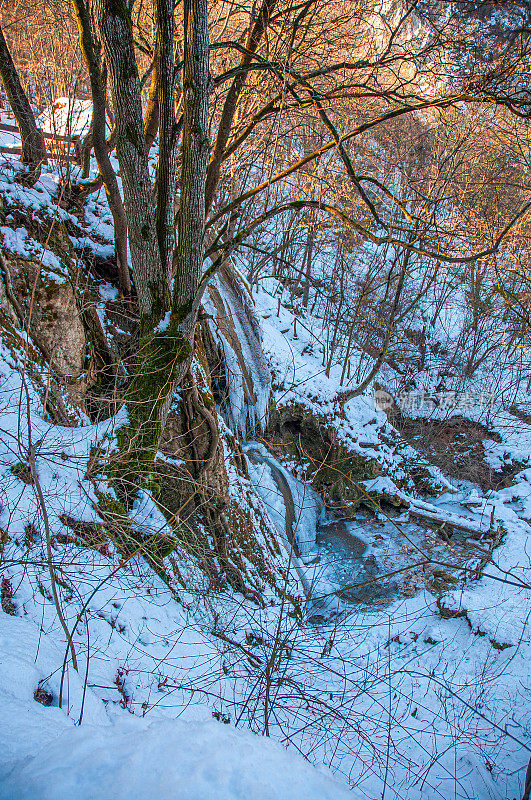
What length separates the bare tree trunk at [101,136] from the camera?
3.85 meters

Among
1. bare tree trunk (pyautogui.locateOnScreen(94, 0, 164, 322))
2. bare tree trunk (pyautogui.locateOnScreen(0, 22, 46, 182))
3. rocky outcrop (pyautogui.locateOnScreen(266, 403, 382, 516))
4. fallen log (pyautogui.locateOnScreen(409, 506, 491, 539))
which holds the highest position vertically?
bare tree trunk (pyautogui.locateOnScreen(0, 22, 46, 182))

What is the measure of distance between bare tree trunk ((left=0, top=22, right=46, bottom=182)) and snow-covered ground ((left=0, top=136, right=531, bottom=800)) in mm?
281

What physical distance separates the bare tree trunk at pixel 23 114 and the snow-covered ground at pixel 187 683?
28 cm

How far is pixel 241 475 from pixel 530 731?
414 centimetres

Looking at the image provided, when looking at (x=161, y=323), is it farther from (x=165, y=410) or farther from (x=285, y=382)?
(x=285, y=382)

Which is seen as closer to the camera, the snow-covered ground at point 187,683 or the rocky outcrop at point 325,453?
the snow-covered ground at point 187,683

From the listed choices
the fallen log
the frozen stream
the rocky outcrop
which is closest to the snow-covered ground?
the frozen stream

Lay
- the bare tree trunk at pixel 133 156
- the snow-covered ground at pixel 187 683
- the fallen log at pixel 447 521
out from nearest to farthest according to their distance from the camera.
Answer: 1. the snow-covered ground at pixel 187 683
2. the bare tree trunk at pixel 133 156
3. the fallen log at pixel 447 521

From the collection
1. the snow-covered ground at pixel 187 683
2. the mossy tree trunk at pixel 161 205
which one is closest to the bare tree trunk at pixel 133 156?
the mossy tree trunk at pixel 161 205

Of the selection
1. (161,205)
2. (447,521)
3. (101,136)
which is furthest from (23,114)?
(447,521)

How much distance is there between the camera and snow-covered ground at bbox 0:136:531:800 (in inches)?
49.1

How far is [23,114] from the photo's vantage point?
15.1ft

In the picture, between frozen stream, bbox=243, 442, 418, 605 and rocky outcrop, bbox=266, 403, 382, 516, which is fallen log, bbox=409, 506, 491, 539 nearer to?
frozen stream, bbox=243, 442, 418, 605

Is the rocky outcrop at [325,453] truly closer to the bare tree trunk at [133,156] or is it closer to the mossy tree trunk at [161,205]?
the mossy tree trunk at [161,205]
